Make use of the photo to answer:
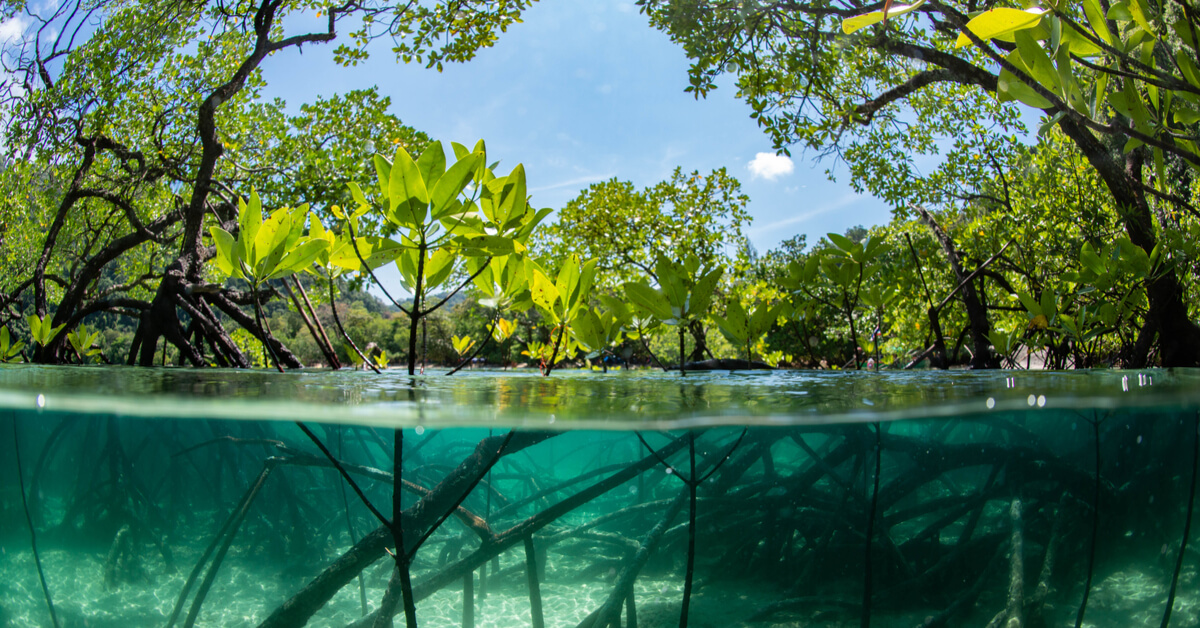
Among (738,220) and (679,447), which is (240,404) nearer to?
(679,447)

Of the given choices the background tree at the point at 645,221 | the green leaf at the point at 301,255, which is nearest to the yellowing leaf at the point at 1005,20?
the green leaf at the point at 301,255

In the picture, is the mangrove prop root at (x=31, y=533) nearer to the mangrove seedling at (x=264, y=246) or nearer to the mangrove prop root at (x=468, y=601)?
the mangrove seedling at (x=264, y=246)

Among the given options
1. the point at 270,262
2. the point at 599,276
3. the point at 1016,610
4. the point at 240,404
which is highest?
the point at 599,276

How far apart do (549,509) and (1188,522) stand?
6.42 ft

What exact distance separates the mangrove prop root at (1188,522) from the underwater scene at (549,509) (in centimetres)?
24

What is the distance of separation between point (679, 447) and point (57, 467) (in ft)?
5.13

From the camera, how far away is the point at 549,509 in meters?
1.31

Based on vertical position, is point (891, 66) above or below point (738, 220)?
above

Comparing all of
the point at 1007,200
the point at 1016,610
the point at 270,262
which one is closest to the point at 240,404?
the point at 270,262

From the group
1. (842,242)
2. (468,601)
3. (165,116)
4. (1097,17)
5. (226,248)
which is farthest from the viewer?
(165,116)

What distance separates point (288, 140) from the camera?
24.9ft

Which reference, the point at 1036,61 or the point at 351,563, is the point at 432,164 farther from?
the point at 1036,61

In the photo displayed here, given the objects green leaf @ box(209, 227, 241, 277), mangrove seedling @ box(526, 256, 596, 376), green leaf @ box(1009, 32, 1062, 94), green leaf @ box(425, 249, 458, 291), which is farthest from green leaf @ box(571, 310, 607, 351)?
green leaf @ box(1009, 32, 1062, 94)

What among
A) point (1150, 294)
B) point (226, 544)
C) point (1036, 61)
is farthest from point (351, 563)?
point (1150, 294)
